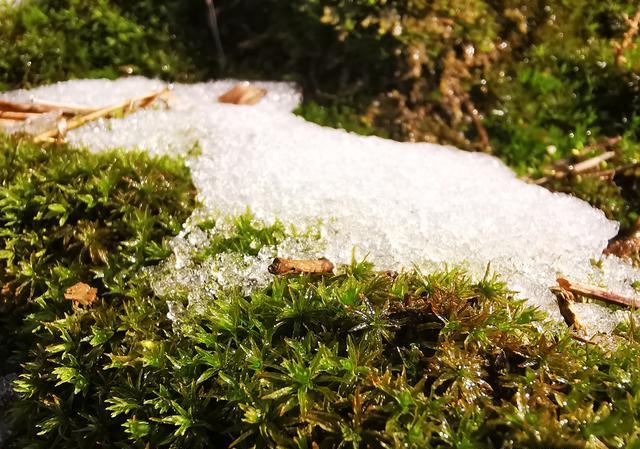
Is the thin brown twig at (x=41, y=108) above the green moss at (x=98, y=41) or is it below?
below

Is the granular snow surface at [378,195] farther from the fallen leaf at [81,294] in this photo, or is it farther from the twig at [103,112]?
the fallen leaf at [81,294]

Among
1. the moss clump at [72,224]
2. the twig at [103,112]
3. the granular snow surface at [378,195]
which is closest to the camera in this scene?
the moss clump at [72,224]

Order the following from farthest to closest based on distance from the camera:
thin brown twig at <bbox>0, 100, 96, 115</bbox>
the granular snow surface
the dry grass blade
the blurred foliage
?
1. the blurred foliage
2. thin brown twig at <bbox>0, 100, 96, 115</bbox>
3. the dry grass blade
4. the granular snow surface

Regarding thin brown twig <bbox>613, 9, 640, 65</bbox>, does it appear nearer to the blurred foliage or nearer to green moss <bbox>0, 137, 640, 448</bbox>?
the blurred foliage

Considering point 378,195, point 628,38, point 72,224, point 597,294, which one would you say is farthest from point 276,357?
point 628,38

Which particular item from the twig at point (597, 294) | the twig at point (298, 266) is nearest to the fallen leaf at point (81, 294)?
the twig at point (298, 266)

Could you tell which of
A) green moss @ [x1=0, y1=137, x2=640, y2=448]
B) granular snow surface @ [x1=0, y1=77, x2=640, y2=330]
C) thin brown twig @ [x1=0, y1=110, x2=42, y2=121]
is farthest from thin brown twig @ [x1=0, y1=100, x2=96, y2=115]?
green moss @ [x1=0, y1=137, x2=640, y2=448]
